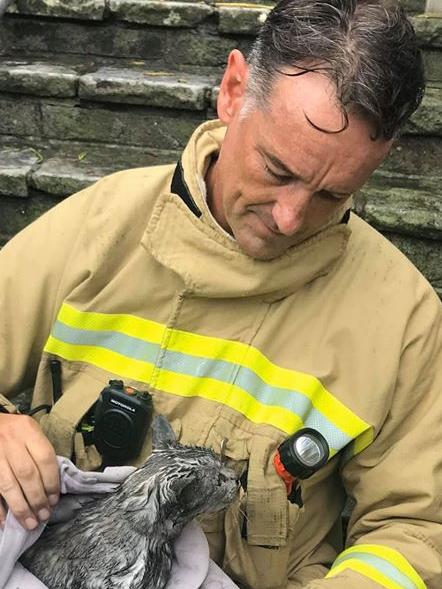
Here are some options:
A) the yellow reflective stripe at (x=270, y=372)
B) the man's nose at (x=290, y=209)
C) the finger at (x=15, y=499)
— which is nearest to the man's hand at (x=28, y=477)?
the finger at (x=15, y=499)

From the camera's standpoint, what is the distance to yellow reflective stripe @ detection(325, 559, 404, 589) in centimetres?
210

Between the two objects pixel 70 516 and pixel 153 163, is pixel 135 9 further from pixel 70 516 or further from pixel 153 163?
pixel 70 516

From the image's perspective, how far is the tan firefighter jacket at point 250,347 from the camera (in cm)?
220

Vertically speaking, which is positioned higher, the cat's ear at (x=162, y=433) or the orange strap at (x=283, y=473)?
the cat's ear at (x=162, y=433)

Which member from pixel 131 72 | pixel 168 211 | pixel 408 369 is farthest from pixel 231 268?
pixel 131 72

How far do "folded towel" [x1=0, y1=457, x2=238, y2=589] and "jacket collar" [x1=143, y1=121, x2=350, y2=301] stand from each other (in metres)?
0.55

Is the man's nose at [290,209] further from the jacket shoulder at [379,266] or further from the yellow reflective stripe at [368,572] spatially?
the yellow reflective stripe at [368,572]

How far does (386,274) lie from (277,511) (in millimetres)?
728

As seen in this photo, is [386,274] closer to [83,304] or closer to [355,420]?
[355,420]

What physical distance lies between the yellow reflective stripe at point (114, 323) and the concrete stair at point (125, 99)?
1571mm

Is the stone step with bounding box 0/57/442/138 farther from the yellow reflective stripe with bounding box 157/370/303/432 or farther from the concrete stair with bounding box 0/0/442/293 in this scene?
the yellow reflective stripe with bounding box 157/370/303/432

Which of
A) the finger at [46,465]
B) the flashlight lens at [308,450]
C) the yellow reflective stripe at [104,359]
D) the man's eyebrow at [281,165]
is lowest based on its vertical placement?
the finger at [46,465]

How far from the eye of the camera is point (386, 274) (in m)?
2.31

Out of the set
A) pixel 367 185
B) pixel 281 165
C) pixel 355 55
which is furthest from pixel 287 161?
pixel 367 185
